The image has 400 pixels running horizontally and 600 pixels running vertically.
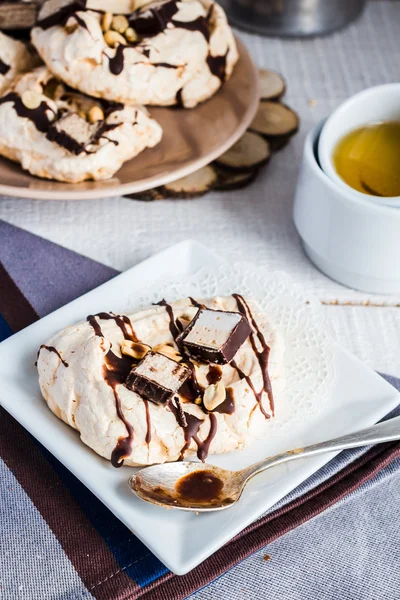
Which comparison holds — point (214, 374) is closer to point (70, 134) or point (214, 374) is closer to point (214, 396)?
point (214, 396)

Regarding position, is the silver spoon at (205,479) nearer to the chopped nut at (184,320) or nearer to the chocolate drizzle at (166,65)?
the chopped nut at (184,320)

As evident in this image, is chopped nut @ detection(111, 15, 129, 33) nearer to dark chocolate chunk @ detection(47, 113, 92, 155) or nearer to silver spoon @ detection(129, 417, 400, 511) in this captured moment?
dark chocolate chunk @ detection(47, 113, 92, 155)

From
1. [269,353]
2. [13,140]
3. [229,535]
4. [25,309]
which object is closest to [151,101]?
[13,140]

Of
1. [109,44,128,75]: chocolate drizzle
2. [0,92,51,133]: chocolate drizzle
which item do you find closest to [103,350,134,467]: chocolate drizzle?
[0,92,51,133]: chocolate drizzle

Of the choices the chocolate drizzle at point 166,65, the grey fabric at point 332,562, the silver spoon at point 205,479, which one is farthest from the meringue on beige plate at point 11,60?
the grey fabric at point 332,562

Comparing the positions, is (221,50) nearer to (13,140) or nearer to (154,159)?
(154,159)

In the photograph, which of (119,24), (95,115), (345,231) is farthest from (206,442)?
(119,24)

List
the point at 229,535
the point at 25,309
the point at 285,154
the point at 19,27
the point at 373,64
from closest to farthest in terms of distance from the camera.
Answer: the point at 229,535 < the point at 25,309 < the point at 19,27 < the point at 285,154 < the point at 373,64
